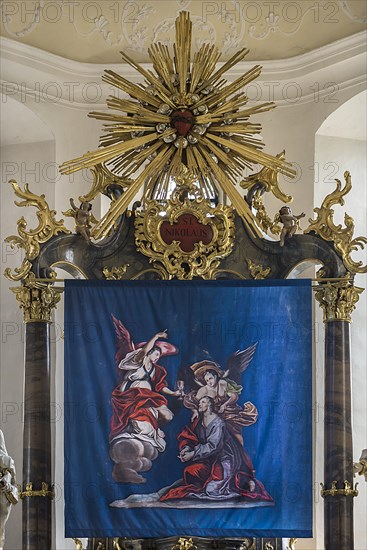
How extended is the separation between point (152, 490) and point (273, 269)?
5.81 feet

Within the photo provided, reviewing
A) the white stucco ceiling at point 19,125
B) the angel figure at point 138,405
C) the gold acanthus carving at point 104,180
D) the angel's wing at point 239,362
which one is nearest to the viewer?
the angel figure at point 138,405

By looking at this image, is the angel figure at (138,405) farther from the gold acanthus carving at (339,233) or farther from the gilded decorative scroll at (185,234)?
the gold acanthus carving at (339,233)

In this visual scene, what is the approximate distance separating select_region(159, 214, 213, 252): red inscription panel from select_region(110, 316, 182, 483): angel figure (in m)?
0.67

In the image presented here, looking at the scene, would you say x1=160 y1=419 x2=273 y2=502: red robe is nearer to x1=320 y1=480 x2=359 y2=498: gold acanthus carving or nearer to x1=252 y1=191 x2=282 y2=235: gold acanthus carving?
x1=320 y1=480 x2=359 y2=498: gold acanthus carving

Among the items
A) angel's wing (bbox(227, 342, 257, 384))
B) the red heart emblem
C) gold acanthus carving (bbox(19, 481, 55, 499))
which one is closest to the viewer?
gold acanthus carving (bbox(19, 481, 55, 499))

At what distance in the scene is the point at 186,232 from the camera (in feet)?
32.8

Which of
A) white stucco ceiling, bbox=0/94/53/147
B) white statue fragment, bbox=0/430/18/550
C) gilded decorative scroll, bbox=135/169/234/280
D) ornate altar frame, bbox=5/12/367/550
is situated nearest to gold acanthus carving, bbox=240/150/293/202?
ornate altar frame, bbox=5/12/367/550

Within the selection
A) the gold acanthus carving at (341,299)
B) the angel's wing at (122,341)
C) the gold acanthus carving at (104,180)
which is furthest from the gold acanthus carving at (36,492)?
the gold acanthus carving at (341,299)

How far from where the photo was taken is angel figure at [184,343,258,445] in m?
9.66

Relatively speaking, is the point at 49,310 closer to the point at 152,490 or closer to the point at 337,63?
the point at 152,490

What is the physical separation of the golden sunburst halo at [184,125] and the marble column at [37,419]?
0.65m

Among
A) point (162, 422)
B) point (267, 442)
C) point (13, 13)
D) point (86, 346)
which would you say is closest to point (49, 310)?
point (86, 346)

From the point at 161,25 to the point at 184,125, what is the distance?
1.90 meters

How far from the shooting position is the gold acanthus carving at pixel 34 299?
981 centimetres
